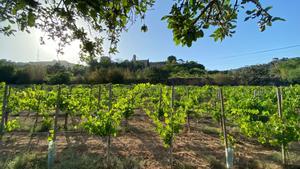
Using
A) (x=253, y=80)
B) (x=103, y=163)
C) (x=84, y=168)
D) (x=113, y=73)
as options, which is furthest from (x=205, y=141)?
(x=253, y=80)

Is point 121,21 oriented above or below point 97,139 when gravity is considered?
above

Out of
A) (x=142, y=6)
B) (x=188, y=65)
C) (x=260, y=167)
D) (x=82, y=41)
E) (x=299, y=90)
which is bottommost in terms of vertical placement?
(x=260, y=167)

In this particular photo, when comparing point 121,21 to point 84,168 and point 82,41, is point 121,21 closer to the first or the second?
point 82,41

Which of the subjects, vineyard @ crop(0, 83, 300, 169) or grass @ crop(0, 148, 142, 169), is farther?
vineyard @ crop(0, 83, 300, 169)

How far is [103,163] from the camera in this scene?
4305 millimetres

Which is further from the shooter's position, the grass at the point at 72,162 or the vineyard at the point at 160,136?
the vineyard at the point at 160,136

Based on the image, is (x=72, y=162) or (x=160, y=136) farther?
(x=160, y=136)

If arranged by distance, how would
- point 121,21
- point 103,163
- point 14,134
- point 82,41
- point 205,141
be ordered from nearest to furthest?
1. point 121,21
2. point 82,41
3. point 103,163
4. point 205,141
5. point 14,134

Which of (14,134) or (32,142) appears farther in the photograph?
(14,134)

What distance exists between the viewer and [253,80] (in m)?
33.2

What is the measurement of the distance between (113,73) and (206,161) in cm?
2264

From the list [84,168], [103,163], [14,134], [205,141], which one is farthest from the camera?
[14,134]

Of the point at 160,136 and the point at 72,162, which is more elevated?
the point at 160,136

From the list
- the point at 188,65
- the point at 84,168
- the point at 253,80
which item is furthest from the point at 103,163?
the point at 188,65
